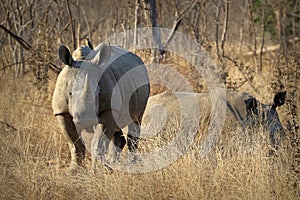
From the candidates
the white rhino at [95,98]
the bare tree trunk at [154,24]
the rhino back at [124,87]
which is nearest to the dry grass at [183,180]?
the white rhino at [95,98]

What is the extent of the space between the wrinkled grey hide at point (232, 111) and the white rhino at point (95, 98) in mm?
774

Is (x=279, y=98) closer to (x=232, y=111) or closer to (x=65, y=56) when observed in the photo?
(x=232, y=111)

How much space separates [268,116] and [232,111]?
0.40m

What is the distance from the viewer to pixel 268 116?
5.70 m

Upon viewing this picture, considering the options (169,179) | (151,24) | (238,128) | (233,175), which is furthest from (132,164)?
(151,24)

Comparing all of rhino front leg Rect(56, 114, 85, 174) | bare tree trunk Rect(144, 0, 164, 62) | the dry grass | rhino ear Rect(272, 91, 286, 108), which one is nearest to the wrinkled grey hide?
rhino ear Rect(272, 91, 286, 108)

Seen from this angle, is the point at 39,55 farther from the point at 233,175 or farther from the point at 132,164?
the point at 233,175

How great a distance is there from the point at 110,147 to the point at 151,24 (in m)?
3.39

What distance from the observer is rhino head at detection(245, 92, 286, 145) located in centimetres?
535

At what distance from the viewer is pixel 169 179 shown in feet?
13.6

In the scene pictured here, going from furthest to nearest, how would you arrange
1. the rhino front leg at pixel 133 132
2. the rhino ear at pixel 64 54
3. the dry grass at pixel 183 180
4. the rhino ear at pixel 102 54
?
1. the rhino front leg at pixel 133 132
2. the rhino ear at pixel 102 54
3. the rhino ear at pixel 64 54
4. the dry grass at pixel 183 180

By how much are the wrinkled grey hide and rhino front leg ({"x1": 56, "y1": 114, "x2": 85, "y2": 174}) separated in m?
0.99

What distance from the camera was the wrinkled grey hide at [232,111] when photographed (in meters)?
5.51

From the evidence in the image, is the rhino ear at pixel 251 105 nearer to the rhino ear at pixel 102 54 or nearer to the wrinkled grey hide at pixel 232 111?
the wrinkled grey hide at pixel 232 111
